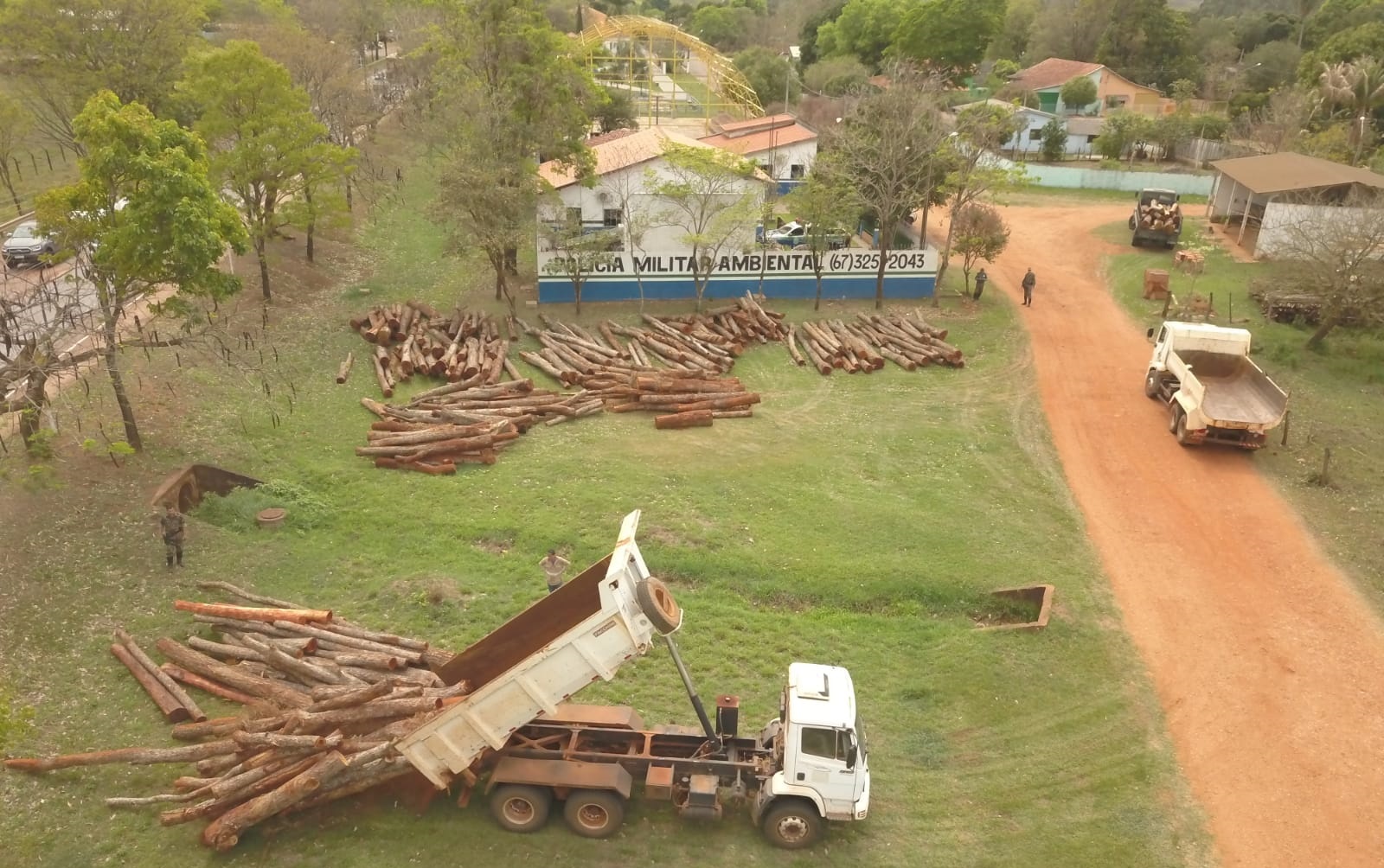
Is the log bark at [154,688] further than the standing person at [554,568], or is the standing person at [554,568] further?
the standing person at [554,568]

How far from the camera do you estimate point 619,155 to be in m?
38.0

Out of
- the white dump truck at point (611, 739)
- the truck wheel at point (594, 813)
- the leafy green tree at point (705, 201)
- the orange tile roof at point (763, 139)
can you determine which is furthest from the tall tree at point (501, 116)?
the truck wheel at point (594, 813)

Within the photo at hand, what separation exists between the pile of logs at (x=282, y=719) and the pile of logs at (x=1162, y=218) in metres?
38.8

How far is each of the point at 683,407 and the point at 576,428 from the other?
10.1 feet

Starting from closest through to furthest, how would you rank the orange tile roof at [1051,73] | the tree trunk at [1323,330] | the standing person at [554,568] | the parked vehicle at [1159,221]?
the standing person at [554,568], the tree trunk at [1323,330], the parked vehicle at [1159,221], the orange tile roof at [1051,73]

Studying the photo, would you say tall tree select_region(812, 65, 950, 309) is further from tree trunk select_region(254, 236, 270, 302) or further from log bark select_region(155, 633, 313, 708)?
log bark select_region(155, 633, 313, 708)

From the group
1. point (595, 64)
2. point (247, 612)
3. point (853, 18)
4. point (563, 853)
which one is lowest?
point (563, 853)

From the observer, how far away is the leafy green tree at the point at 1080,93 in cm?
6562

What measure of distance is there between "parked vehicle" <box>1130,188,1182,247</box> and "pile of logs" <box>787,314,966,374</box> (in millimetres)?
15904

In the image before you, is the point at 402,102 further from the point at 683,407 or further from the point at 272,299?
the point at 683,407

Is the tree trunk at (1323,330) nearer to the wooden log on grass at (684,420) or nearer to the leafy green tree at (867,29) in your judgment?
the wooden log on grass at (684,420)

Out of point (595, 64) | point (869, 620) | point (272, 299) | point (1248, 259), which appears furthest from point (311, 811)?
point (595, 64)

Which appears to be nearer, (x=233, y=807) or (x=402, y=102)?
(x=233, y=807)

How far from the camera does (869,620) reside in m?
17.0
